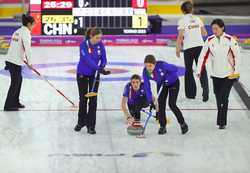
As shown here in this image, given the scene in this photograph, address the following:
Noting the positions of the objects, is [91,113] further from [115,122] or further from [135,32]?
[135,32]

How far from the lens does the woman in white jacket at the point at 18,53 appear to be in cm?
997

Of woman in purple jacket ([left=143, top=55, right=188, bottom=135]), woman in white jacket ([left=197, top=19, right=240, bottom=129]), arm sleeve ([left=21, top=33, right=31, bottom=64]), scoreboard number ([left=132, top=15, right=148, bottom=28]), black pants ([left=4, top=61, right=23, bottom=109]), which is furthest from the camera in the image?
scoreboard number ([left=132, top=15, right=148, bottom=28])

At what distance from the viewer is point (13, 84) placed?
33.8 feet

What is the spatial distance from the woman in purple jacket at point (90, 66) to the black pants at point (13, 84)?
1698 mm

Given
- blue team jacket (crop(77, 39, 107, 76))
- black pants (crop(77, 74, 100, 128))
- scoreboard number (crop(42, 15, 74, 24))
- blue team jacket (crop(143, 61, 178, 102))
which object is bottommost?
black pants (crop(77, 74, 100, 128))

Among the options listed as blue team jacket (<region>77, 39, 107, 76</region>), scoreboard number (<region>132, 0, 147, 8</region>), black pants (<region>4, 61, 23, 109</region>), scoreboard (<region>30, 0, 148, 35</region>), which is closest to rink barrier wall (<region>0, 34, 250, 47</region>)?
scoreboard (<region>30, 0, 148, 35</region>)

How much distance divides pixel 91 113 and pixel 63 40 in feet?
34.5

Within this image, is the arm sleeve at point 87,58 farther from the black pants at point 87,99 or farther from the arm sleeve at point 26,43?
the arm sleeve at point 26,43

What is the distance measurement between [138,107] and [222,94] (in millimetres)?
1235

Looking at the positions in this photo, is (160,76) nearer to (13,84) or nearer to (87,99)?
(87,99)

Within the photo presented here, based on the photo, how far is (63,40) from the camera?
19234mm

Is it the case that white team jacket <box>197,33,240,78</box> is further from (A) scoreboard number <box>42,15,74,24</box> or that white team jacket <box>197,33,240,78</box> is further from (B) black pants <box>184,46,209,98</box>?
(A) scoreboard number <box>42,15,74,24</box>

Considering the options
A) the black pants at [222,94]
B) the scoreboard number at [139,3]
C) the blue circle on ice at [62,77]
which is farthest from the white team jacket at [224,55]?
the scoreboard number at [139,3]

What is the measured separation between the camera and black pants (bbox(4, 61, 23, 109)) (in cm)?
1023
